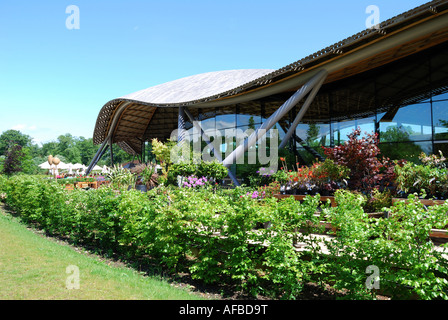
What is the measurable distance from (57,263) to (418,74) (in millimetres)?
13129

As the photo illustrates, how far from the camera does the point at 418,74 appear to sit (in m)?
11.2

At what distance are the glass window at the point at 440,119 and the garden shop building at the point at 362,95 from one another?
3 centimetres

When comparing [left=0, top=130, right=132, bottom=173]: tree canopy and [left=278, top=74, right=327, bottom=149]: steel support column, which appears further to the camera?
[left=0, top=130, right=132, bottom=173]: tree canopy

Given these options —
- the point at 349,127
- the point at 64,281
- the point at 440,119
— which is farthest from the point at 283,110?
the point at 64,281

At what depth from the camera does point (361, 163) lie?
271 inches

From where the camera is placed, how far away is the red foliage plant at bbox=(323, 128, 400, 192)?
6762 mm

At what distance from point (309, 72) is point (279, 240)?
29.3 ft

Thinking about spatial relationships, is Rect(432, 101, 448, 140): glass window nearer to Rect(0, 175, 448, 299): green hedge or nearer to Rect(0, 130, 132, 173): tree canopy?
Rect(0, 175, 448, 299): green hedge

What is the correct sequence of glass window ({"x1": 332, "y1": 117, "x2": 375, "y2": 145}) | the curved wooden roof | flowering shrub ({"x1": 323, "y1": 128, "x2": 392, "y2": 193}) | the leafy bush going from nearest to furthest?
the leafy bush
flowering shrub ({"x1": 323, "y1": 128, "x2": 392, "y2": 193})
the curved wooden roof
glass window ({"x1": 332, "y1": 117, "x2": 375, "y2": 145})

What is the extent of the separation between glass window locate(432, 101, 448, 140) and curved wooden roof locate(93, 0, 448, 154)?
7.24 ft

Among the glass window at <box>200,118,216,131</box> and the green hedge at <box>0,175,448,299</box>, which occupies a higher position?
the glass window at <box>200,118,216,131</box>

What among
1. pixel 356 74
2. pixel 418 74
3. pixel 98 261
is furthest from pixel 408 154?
pixel 98 261

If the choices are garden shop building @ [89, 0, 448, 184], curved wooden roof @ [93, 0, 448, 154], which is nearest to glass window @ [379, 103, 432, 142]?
garden shop building @ [89, 0, 448, 184]

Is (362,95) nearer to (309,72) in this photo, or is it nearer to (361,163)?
(309,72)
